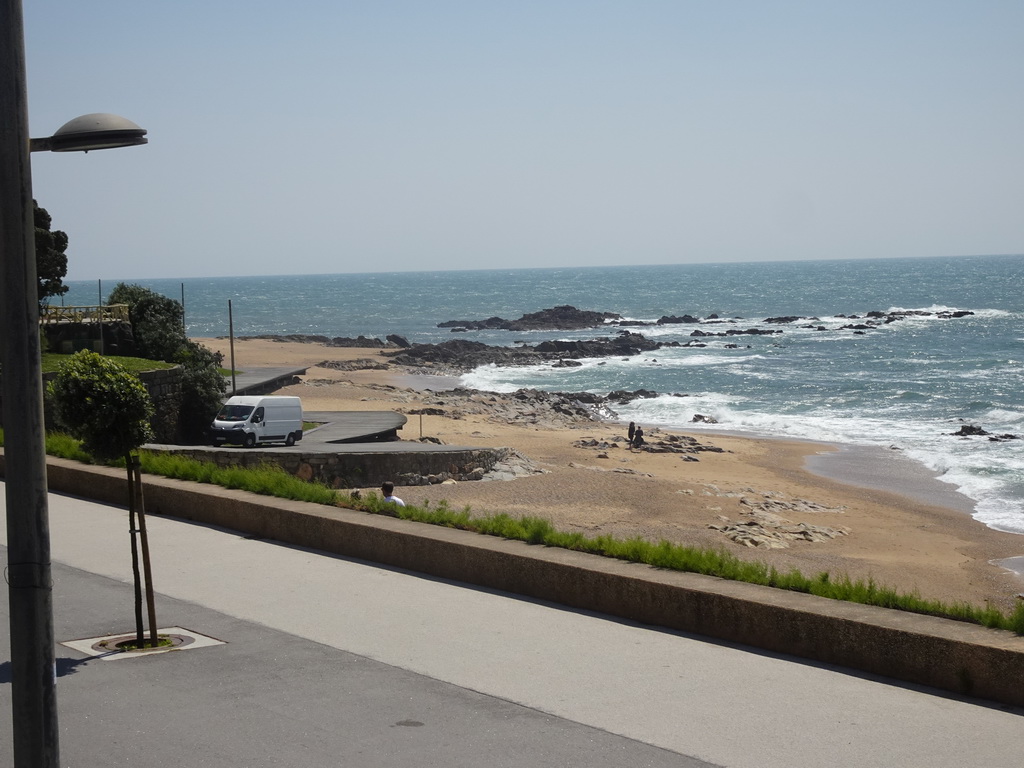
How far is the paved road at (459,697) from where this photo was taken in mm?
5875

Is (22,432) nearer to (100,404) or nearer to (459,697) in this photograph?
(459,697)

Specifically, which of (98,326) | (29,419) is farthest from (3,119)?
(98,326)

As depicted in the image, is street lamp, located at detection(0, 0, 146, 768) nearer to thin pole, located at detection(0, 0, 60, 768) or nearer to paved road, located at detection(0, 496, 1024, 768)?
thin pole, located at detection(0, 0, 60, 768)

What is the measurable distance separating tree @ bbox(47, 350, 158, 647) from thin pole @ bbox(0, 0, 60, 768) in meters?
4.06

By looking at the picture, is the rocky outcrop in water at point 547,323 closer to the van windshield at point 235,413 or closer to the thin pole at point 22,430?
the van windshield at point 235,413

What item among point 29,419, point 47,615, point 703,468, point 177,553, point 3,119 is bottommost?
point 703,468

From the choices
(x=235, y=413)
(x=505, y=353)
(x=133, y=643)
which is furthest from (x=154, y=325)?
(x=505, y=353)

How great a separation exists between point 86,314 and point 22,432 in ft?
120

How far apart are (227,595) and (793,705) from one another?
16.7 feet

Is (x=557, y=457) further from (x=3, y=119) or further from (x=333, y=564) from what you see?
(x=3, y=119)

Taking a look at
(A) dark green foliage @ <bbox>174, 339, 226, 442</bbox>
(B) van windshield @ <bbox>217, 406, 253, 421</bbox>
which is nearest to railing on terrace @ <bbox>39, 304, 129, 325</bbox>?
Answer: (A) dark green foliage @ <bbox>174, 339, 226, 442</bbox>

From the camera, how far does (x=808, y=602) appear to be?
770cm

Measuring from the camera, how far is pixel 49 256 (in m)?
37.4

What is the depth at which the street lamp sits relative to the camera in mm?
3822
